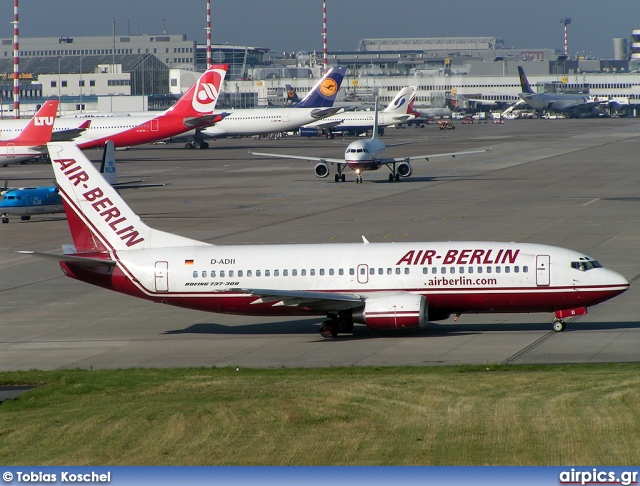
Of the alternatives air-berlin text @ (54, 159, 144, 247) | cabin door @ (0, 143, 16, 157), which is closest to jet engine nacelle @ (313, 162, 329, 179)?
cabin door @ (0, 143, 16, 157)

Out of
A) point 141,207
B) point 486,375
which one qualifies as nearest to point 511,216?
point 141,207

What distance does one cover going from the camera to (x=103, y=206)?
41031mm

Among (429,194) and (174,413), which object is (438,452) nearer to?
(174,413)

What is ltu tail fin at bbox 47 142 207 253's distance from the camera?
134ft

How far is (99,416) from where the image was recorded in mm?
24516

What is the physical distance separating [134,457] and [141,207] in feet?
222

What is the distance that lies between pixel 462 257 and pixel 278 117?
129m

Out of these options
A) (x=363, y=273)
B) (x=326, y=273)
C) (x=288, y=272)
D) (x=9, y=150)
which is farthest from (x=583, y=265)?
(x=9, y=150)

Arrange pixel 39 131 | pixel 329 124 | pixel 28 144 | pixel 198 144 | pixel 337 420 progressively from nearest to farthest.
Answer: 1. pixel 337 420
2. pixel 39 131
3. pixel 28 144
4. pixel 198 144
5. pixel 329 124

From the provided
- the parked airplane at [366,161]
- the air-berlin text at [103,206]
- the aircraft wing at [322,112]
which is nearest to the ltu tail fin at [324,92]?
the aircraft wing at [322,112]

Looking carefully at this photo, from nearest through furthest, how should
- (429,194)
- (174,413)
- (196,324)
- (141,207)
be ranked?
(174,413), (196,324), (141,207), (429,194)

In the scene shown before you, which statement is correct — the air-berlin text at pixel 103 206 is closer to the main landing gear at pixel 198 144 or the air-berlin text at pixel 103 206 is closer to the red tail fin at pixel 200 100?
the red tail fin at pixel 200 100

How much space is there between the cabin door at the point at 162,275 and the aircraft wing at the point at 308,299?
2.82 metres

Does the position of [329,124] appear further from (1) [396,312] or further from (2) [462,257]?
(1) [396,312]
